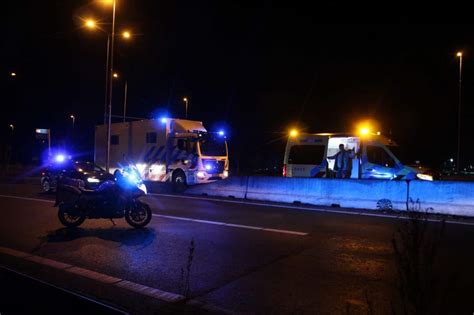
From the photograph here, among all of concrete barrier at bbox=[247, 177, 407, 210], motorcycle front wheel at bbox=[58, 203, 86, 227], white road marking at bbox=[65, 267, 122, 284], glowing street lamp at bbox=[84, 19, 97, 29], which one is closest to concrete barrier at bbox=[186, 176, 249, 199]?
concrete barrier at bbox=[247, 177, 407, 210]

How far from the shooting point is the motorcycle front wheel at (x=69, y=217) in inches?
390

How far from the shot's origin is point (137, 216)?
10.0 metres

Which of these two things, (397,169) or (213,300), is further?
(397,169)

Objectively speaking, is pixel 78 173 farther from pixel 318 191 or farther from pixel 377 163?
pixel 377 163

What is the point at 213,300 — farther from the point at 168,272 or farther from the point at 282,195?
the point at 282,195

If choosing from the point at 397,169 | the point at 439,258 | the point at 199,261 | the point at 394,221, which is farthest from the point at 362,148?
the point at 199,261

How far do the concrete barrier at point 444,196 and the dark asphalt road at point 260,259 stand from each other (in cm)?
163

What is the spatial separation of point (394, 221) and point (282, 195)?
4.80m

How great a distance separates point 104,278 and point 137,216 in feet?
13.0

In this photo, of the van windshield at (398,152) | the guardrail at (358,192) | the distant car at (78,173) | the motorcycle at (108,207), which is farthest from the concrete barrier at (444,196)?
the distant car at (78,173)

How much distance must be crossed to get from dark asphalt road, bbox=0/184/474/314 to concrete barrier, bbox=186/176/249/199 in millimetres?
4236

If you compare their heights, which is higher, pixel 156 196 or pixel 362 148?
pixel 362 148

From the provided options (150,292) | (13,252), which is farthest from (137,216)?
(150,292)

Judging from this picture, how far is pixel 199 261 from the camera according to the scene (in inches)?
274
